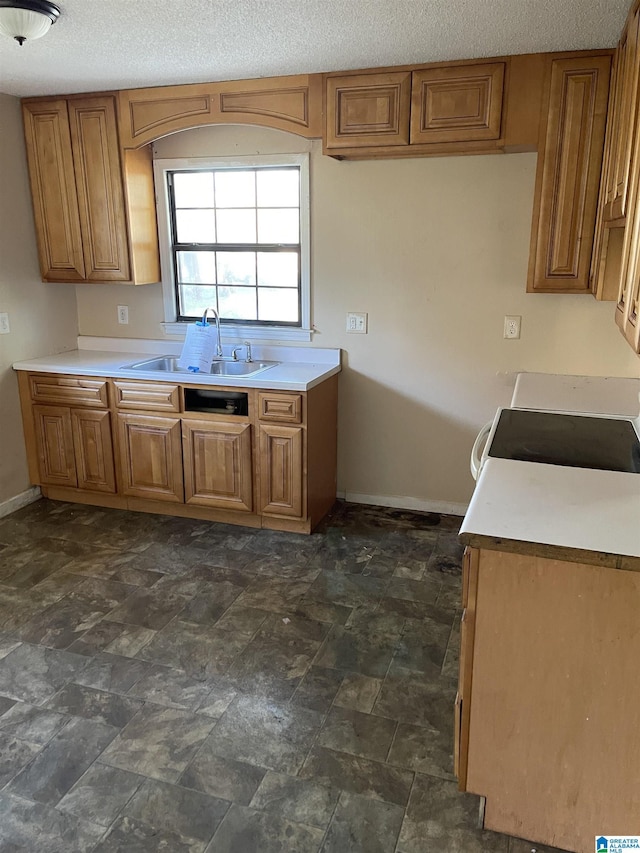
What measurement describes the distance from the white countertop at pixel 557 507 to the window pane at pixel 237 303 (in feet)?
7.35

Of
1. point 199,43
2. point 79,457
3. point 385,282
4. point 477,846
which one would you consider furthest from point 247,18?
point 477,846

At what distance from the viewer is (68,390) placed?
3686mm

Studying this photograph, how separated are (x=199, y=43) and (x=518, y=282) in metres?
1.87

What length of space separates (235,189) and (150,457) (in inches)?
64.3

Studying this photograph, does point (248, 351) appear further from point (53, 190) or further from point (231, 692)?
point (231, 692)

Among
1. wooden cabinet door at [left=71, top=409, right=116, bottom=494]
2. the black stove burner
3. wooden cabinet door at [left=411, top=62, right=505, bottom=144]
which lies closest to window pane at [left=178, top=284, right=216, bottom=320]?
wooden cabinet door at [left=71, top=409, right=116, bottom=494]

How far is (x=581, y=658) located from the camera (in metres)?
1.49

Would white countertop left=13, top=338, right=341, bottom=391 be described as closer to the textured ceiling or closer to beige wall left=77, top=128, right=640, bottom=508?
beige wall left=77, top=128, right=640, bottom=508

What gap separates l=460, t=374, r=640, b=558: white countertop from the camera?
1.46m

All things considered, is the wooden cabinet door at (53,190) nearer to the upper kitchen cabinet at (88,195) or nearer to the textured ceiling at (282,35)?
the upper kitchen cabinet at (88,195)

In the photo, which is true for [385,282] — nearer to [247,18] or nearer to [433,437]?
[433,437]

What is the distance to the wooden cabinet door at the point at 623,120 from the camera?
2.02m

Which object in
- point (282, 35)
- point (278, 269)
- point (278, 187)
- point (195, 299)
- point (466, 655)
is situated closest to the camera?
point (466, 655)

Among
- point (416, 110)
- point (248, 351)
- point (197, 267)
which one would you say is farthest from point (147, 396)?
point (416, 110)
